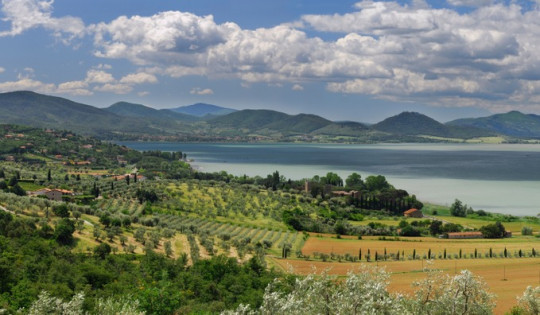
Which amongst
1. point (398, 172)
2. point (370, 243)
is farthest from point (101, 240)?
point (398, 172)

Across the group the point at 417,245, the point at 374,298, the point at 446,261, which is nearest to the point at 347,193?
the point at 417,245

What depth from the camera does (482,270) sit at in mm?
40312

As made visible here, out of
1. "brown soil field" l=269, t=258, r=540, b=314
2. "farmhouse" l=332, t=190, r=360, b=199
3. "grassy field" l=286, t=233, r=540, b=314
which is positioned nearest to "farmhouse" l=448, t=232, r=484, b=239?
"grassy field" l=286, t=233, r=540, b=314

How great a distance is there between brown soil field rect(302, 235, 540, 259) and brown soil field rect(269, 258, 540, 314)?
4636 millimetres

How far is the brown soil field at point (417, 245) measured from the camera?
5028 cm

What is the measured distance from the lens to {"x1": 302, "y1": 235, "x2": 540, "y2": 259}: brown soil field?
1980 inches

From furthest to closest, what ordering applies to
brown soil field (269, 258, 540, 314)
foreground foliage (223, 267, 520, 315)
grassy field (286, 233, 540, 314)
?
grassy field (286, 233, 540, 314) < brown soil field (269, 258, 540, 314) < foreground foliage (223, 267, 520, 315)

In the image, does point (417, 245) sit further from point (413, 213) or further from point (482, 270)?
point (413, 213)

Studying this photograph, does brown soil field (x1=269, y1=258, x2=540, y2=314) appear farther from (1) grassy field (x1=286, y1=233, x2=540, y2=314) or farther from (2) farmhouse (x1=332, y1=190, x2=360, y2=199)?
(2) farmhouse (x1=332, y1=190, x2=360, y2=199)

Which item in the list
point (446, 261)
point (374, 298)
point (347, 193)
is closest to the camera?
point (374, 298)

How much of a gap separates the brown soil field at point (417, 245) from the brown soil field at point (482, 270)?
4636 mm

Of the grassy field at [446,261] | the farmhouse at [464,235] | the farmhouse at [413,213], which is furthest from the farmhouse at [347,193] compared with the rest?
the grassy field at [446,261]

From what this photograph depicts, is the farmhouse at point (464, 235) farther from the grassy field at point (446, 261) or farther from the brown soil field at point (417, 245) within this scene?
the grassy field at point (446, 261)

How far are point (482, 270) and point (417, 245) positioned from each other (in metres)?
13.8
